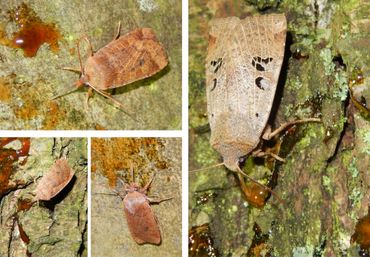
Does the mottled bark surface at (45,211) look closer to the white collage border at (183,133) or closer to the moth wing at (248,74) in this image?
the white collage border at (183,133)

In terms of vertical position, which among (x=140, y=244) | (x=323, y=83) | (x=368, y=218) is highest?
(x=323, y=83)

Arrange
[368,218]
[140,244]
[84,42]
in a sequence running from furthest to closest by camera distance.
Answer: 1. [140,244]
2. [84,42]
3. [368,218]

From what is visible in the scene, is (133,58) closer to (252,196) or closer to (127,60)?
(127,60)

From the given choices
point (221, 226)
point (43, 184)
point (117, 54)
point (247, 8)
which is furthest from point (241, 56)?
point (43, 184)

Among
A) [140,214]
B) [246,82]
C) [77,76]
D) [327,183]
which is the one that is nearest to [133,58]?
[77,76]

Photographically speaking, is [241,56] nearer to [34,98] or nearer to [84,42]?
[84,42]

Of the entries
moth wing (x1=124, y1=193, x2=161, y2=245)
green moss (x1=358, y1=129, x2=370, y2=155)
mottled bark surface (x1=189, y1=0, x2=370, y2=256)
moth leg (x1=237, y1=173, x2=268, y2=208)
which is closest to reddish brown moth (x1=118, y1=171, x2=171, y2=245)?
moth wing (x1=124, y1=193, x2=161, y2=245)

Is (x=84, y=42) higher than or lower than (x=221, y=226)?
higher
